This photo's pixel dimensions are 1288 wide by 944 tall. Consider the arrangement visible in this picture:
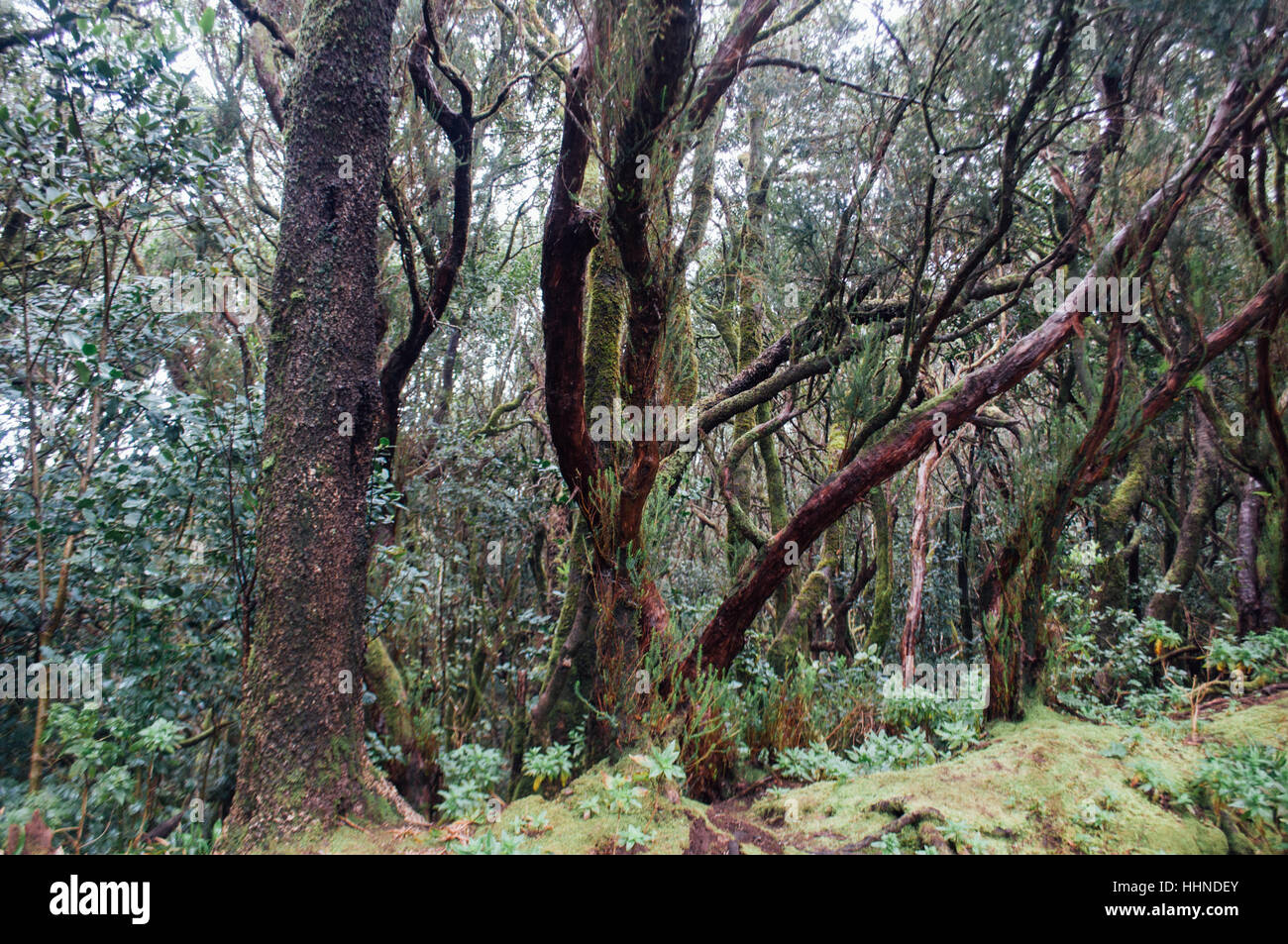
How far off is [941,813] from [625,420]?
7.99ft

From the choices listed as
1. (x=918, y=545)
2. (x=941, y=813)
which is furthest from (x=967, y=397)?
(x=918, y=545)

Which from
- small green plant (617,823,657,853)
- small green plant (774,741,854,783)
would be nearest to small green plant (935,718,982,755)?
small green plant (774,741,854,783)

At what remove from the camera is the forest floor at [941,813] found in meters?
2.42

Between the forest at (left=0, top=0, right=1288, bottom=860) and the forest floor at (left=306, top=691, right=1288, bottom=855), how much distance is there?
2 cm

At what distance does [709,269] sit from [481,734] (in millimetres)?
6340

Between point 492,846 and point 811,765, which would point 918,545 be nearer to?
point 811,765

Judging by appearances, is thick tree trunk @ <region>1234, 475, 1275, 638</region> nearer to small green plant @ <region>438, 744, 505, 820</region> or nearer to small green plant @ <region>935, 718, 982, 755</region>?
small green plant @ <region>935, 718, 982, 755</region>

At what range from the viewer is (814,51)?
5969 millimetres

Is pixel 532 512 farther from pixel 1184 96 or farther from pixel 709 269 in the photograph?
pixel 1184 96

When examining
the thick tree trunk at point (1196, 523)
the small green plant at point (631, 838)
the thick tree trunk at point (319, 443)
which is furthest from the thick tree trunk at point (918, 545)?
the thick tree trunk at point (319, 443)

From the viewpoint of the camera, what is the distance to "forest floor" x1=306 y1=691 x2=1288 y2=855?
7.95 feet
